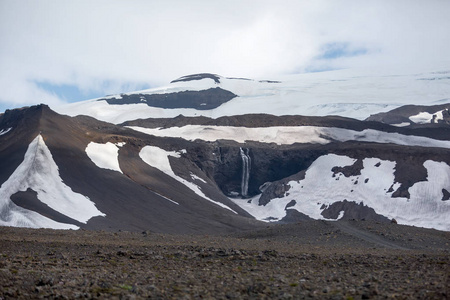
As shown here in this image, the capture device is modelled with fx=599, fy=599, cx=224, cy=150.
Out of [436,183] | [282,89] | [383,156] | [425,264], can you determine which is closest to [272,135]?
[383,156]

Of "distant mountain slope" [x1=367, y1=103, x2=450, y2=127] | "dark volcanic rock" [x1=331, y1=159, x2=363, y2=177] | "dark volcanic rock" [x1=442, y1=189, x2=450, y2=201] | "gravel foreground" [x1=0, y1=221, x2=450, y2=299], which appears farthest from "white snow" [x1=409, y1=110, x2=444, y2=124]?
"gravel foreground" [x1=0, y1=221, x2=450, y2=299]

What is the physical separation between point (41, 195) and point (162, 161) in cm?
2746

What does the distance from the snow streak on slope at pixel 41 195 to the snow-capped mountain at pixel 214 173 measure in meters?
0.11

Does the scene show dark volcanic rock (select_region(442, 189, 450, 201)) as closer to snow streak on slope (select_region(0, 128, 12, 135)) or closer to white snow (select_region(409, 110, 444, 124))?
snow streak on slope (select_region(0, 128, 12, 135))

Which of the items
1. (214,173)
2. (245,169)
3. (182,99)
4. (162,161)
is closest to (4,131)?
(162,161)

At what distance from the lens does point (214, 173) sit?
8275cm

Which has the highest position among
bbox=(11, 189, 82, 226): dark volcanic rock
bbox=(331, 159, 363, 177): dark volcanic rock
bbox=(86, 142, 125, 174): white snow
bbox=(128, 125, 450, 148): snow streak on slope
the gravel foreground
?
bbox=(128, 125, 450, 148): snow streak on slope

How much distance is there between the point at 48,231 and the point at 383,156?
186 ft

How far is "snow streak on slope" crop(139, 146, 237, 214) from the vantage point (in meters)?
64.2

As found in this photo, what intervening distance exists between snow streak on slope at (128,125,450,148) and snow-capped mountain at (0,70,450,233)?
1.01 feet

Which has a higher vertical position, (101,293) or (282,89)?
(282,89)

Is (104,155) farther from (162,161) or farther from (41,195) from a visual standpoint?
(41,195)

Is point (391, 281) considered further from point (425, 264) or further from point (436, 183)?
point (436, 183)

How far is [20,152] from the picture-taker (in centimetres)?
5100
